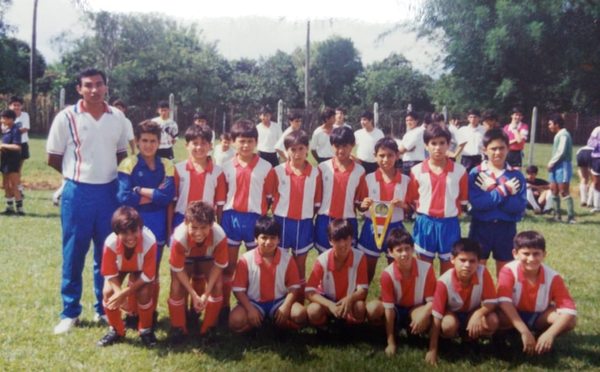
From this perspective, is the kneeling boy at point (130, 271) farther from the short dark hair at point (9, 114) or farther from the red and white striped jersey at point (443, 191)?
the short dark hair at point (9, 114)

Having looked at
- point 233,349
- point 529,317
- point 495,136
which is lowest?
point 233,349

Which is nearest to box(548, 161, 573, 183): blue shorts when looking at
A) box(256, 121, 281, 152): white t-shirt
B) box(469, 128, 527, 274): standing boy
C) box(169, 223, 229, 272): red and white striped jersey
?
box(256, 121, 281, 152): white t-shirt

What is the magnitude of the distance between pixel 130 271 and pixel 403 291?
6.79ft

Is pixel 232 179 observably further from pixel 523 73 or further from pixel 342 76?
pixel 342 76

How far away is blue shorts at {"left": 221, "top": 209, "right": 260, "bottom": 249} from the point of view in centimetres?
515

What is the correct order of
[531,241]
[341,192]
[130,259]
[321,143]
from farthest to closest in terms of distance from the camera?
[321,143]
[341,192]
[130,259]
[531,241]

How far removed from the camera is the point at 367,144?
980cm

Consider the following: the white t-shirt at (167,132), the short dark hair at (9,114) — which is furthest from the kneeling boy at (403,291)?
the short dark hair at (9,114)

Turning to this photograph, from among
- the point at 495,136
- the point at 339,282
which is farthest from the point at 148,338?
the point at 495,136

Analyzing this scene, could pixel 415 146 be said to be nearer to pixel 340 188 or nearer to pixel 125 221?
pixel 340 188

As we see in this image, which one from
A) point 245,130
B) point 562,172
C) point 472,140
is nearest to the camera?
point 245,130

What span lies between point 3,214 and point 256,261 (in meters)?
6.70

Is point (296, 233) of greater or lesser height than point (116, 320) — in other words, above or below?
above

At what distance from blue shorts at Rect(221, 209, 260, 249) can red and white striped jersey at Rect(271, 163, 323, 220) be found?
0.25 m
